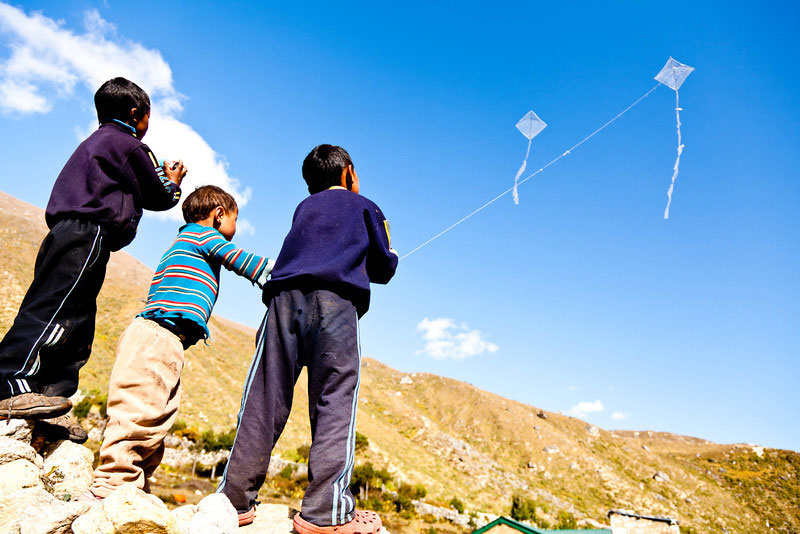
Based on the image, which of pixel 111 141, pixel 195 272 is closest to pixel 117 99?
pixel 111 141

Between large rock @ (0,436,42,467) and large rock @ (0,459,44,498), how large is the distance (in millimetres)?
35

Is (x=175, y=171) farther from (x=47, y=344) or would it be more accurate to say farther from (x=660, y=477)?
(x=660, y=477)

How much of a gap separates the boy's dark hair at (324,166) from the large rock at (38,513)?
7.82ft

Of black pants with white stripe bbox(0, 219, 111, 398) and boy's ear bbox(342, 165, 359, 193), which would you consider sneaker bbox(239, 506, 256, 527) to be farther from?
boy's ear bbox(342, 165, 359, 193)

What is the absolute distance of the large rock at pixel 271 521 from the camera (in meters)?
2.40

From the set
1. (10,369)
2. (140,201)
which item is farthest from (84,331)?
(140,201)

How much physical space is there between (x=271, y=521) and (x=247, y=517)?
17cm

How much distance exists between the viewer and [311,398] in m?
2.70

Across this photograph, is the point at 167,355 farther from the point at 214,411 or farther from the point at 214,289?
the point at 214,411

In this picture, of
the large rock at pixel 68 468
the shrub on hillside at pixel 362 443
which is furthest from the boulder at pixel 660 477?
the large rock at pixel 68 468

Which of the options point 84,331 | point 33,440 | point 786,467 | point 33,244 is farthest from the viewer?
point 786,467

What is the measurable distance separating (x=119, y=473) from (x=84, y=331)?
1.02 meters

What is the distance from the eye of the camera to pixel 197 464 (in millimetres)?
26172

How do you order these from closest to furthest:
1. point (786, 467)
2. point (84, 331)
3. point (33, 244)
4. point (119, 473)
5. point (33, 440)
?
point (119, 473) < point (33, 440) < point (84, 331) < point (33, 244) < point (786, 467)
